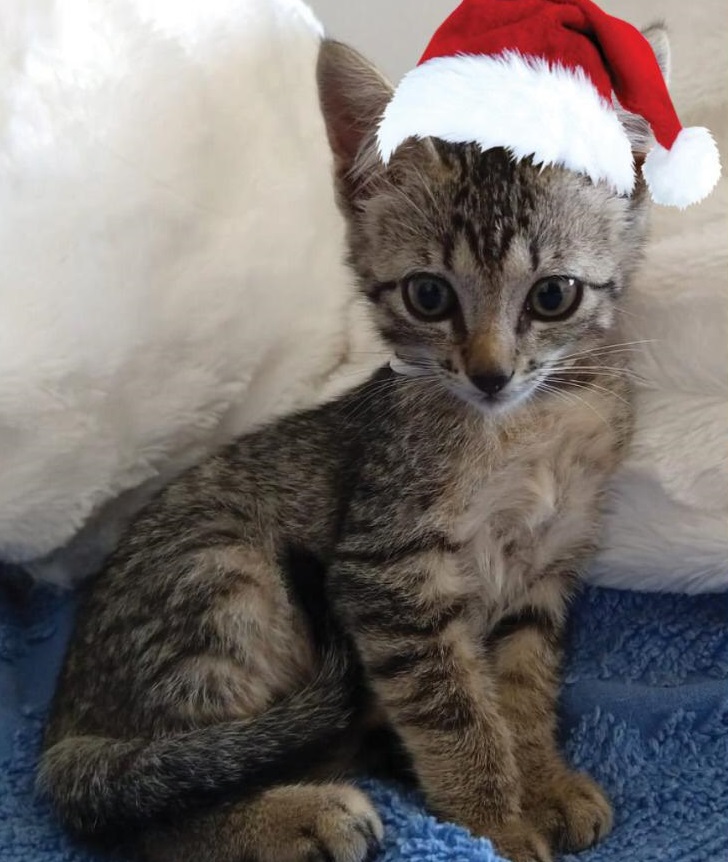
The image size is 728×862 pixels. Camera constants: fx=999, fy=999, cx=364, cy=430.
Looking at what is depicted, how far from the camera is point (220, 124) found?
1427mm

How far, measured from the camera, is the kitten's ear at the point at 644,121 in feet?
3.64

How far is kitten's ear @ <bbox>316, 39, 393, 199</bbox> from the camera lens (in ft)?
3.84

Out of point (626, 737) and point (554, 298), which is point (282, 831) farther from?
point (554, 298)

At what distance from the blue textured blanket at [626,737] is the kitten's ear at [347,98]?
0.67m

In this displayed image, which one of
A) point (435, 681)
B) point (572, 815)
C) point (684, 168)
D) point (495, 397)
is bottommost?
point (572, 815)

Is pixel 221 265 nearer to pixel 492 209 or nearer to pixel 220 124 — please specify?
pixel 220 124

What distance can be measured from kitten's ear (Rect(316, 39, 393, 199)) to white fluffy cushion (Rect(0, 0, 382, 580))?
0.25m

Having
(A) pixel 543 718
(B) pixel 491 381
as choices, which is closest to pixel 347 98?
(B) pixel 491 381

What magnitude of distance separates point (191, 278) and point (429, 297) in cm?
40

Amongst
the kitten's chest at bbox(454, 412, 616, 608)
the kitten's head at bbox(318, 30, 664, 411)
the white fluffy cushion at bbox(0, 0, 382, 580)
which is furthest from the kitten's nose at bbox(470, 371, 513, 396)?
the white fluffy cushion at bbox(0, 0, 382, 580)

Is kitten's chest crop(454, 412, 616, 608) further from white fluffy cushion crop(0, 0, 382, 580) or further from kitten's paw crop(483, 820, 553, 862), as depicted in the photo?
white fluffy cushion crop(0, 0, 382, 580)

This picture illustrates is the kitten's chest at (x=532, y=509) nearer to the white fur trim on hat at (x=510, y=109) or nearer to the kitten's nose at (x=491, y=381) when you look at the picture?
Result: the kitten's nose at (x=491, y=381)

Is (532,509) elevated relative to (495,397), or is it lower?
lower

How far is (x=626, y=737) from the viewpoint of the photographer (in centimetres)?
121
